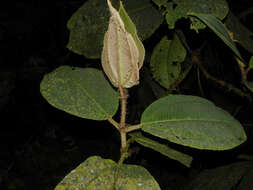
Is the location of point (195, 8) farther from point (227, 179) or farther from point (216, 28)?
point (227, 179)

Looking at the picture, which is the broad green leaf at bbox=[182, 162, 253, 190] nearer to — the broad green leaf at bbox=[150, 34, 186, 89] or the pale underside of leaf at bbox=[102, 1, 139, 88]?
the broad green leaf at bbox=[150, 34, 186, 89]

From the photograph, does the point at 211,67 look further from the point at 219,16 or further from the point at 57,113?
the point at 57,113

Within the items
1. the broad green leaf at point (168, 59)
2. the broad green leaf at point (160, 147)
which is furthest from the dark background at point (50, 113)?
the broad green leaf at point (160, 147)

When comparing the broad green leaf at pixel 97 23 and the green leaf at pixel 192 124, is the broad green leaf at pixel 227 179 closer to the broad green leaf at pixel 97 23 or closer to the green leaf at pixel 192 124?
the green leaf at pixel 192 124

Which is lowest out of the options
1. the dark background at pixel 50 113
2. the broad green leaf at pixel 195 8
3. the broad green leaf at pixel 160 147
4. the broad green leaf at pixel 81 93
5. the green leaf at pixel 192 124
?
the dark background at pixel 50 113

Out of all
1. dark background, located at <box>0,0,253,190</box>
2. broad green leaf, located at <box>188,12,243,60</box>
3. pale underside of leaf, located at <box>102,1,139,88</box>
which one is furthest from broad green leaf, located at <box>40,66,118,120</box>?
dark background, located at <box>0,0,253,190</box>
